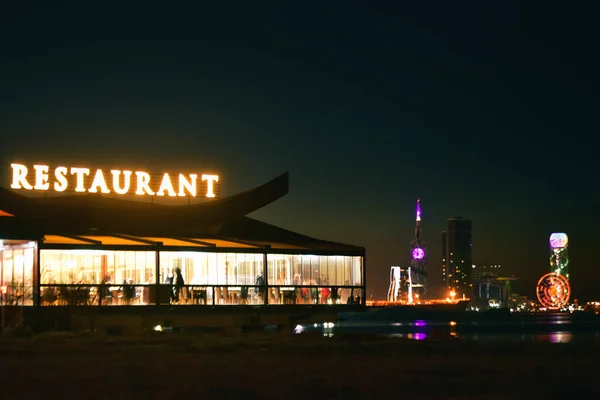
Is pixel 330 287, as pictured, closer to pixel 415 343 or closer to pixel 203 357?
pixel 415 343

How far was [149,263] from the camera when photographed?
1984 inches

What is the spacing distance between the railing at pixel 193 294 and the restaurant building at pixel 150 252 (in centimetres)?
5

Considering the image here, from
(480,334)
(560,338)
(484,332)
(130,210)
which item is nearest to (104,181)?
(130,210)

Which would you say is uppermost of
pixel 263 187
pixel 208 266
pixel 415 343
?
pixel 263 187

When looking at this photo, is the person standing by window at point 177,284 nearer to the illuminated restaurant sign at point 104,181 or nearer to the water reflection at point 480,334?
the water reflection at point 480,334

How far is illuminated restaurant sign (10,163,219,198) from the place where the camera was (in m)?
60.1

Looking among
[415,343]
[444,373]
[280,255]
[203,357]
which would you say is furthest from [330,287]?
[444,373]

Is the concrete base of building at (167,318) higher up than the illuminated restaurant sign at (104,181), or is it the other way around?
the illuminated restaurant sign at (104,181)

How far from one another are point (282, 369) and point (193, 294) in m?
21.0

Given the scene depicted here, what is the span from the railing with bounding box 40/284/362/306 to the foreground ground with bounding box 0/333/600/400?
5737mm

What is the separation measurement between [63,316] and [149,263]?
538 cm

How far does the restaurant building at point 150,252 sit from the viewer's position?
48250 mm

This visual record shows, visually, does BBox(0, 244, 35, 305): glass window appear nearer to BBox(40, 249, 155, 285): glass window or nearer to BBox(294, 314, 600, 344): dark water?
BBox(40, 249, 155, 285): glass window

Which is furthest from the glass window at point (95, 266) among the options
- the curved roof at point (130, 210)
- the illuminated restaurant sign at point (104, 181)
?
the illuminated restaurant sign at point (104, 181)
